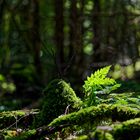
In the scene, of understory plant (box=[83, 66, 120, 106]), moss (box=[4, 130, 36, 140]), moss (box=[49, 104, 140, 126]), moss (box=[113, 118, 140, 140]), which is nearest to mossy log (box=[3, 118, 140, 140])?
moss (box=[113, 118, 140, 140])

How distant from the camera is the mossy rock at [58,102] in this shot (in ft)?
12.6

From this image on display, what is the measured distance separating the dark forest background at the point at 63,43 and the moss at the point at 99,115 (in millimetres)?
6564

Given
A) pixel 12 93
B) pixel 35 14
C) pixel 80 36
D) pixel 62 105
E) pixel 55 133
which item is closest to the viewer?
pixel 55 133

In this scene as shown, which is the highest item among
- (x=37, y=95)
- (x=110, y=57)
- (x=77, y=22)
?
(x=77, y=22)

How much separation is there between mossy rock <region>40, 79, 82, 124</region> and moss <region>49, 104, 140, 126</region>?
1.23 ft

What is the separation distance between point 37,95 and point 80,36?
5.98 feet

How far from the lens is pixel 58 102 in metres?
3.91

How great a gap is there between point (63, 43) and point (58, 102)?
26.5ft

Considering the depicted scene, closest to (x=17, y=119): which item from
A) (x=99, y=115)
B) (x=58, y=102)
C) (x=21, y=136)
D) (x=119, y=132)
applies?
(x=58, y=102)

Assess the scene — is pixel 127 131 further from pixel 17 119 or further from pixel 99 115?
pixel 17 119

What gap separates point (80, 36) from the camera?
10.6m

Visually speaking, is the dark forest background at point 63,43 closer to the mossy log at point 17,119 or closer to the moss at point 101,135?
the mossy log at point 17,119

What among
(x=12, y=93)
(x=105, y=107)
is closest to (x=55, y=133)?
(x=105, y=107)

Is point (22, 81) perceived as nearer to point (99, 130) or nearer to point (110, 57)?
point (110, 57)
